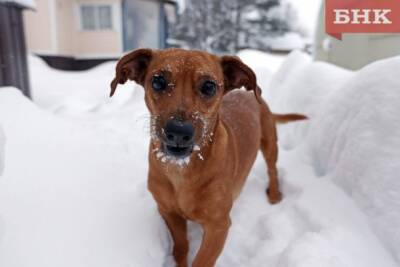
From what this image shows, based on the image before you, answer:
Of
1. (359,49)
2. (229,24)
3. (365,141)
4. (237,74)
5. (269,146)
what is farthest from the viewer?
(229,24)

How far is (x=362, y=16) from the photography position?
2.16 metres

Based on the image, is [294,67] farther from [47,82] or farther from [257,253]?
[47,82]

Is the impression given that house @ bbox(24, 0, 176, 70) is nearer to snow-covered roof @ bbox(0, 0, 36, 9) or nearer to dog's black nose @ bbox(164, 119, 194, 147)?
snow-covered roof @ bbox(0, 0, 36, 9)

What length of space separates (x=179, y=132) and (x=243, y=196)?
65.4 inches

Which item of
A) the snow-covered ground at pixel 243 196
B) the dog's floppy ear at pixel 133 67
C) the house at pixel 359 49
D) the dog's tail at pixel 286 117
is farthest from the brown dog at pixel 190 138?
the house at pixel 359 49

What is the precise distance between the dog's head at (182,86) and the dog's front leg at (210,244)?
532mm

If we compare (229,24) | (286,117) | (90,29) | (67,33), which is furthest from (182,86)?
(229,24)

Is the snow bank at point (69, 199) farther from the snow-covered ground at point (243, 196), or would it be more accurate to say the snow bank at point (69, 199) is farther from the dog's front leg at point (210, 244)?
the dog's front leg at point (210, 244)

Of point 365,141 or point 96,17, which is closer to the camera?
point 365,141

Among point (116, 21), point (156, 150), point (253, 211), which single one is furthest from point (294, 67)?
point (116, 21)

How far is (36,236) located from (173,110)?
3.48 ft

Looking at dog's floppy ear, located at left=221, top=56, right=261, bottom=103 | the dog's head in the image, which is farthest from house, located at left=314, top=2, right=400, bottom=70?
the dog's head

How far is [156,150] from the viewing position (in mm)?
2010

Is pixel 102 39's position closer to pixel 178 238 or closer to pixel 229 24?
pixel 229 24
